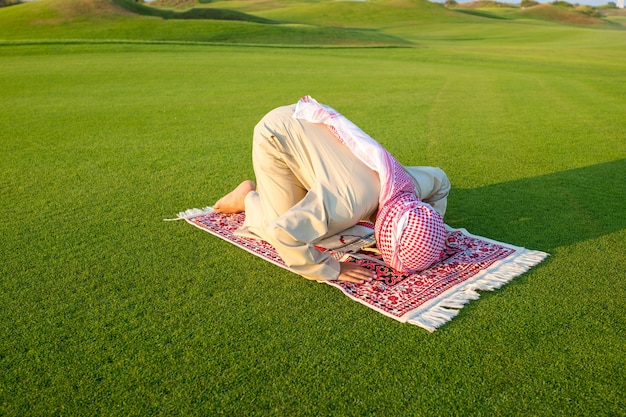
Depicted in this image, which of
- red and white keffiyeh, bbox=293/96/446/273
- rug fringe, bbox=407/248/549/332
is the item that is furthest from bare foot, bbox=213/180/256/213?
rug fringe, bbox=407/248/549/332

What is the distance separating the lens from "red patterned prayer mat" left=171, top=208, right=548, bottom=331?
10.1ft

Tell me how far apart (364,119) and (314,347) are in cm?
624

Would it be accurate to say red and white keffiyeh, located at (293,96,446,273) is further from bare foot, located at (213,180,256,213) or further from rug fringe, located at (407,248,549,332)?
bare foot, located at (213,180,256,213)

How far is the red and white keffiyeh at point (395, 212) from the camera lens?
320cm

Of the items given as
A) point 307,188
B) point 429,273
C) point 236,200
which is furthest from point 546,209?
point 236,200

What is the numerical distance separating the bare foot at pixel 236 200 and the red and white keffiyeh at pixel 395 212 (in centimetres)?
95

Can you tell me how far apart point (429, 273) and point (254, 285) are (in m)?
1.13

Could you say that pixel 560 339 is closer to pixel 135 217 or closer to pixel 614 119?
pixel 135 217

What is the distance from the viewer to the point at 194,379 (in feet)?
8.17

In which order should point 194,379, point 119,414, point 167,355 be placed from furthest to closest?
point 167,355
point 194,379
point 119,414

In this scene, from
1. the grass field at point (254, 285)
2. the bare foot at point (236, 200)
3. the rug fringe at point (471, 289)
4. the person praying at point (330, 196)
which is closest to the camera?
the grass field at point (254, 285)

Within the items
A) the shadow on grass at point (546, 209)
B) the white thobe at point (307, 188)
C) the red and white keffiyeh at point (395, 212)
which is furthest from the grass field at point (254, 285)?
the red and white keffiyeh at point (395, 212)

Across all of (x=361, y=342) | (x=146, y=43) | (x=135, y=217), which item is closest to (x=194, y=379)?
(x=361, y=342)

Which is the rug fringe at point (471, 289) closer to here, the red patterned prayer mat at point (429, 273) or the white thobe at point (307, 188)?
the red patterned prayer mat at point (429, 273)
